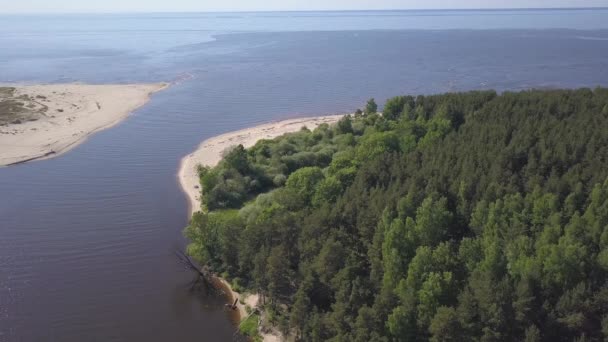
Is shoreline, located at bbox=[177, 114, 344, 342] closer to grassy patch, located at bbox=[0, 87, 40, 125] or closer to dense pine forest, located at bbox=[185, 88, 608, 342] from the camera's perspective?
dense pine forest, located at bbox=[185, 88, 608, 342]

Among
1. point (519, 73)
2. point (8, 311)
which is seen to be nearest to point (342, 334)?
point (8, 311)

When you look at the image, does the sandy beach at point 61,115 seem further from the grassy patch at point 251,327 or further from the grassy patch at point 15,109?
the grassy patch at point 251,327

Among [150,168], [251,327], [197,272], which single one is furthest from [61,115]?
[251,327]

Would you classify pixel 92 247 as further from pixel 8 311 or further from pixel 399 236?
pixel 399 236

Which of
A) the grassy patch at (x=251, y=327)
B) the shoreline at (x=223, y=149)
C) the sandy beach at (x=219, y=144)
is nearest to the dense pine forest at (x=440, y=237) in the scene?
the grassy patch at (x=251, y=327)

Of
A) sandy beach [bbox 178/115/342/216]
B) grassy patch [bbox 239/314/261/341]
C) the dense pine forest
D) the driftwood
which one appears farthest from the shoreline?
the dense pine forest
